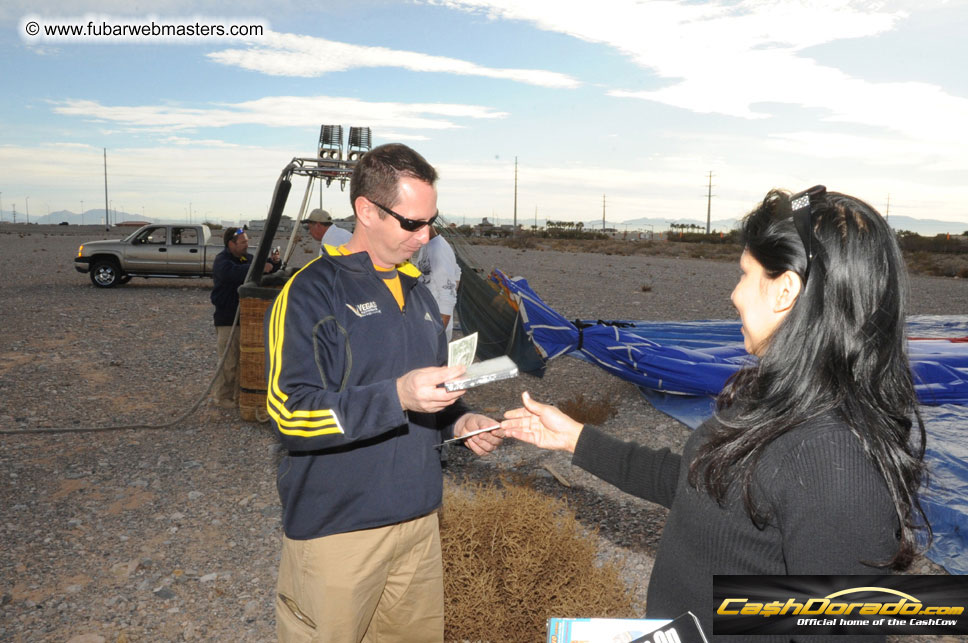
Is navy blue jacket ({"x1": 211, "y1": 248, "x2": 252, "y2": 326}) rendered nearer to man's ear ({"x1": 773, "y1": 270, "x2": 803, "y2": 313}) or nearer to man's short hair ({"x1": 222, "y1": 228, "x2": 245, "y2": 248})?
man's short hair ({"x1": 222, "y1": 228, "x2": 245, "y2": 248})

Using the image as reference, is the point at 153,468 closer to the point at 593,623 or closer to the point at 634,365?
the point at 634,365

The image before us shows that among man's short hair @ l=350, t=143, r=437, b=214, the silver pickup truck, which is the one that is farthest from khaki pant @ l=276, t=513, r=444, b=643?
the silver pickup truck

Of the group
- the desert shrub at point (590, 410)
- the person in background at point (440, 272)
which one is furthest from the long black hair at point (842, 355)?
the desert shrub at point (590, 410)

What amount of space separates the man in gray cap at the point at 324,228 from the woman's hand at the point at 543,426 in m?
4.75

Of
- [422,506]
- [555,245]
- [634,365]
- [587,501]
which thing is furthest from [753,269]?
[555,245]

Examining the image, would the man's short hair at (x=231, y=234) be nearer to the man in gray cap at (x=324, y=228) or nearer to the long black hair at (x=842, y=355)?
the man in gray cap at (x=324, y=228)

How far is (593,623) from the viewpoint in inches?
46.5

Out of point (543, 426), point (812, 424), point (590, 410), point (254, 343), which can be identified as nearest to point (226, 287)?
point (254, 343)

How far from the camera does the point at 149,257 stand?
1741 cm

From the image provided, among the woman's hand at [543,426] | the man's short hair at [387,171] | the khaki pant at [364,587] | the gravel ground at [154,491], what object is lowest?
the gravel ground at [154,491]

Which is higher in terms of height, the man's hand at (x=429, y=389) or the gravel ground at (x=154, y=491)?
the man's hand at (x=429, y=389)

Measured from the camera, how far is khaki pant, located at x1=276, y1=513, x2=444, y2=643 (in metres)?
2.11

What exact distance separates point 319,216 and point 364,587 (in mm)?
5880

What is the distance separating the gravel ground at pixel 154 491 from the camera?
145 inches
